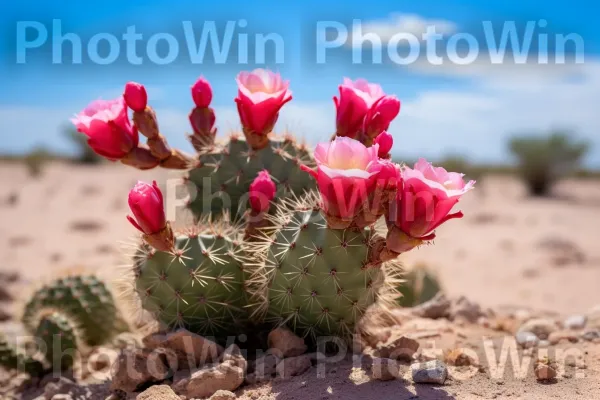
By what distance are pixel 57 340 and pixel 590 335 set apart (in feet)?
11.0

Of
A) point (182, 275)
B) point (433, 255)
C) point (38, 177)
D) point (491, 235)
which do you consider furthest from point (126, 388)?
point (38, 177)

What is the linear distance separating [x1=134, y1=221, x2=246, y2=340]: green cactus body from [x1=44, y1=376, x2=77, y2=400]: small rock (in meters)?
0.79

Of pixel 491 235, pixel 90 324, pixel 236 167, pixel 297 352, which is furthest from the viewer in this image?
pixel 491 235

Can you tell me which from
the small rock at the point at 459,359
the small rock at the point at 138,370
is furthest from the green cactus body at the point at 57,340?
the small rock at the point at 459,359

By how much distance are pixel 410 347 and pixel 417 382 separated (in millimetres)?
381

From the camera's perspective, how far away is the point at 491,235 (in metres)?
12.5

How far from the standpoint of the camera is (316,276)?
2.85 metres

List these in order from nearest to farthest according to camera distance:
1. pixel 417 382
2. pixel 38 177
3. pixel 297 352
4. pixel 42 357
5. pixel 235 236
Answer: pixel 417 382 < pixel 297 352 < pixel 235 236 < pixel 42 357 < pixel 38 177

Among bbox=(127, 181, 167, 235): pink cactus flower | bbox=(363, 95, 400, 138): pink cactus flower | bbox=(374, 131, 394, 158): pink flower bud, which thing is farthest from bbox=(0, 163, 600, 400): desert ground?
bbox=(374, 131, 394, 158): pink flower bud

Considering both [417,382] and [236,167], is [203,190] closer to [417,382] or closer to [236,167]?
[236,167]

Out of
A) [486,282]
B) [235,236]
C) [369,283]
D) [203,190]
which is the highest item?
[203,190]

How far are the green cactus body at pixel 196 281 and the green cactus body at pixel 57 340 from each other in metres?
1.13

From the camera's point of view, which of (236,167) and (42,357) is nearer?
(236,167)

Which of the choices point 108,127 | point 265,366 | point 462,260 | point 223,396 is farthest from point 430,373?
point 462,260
